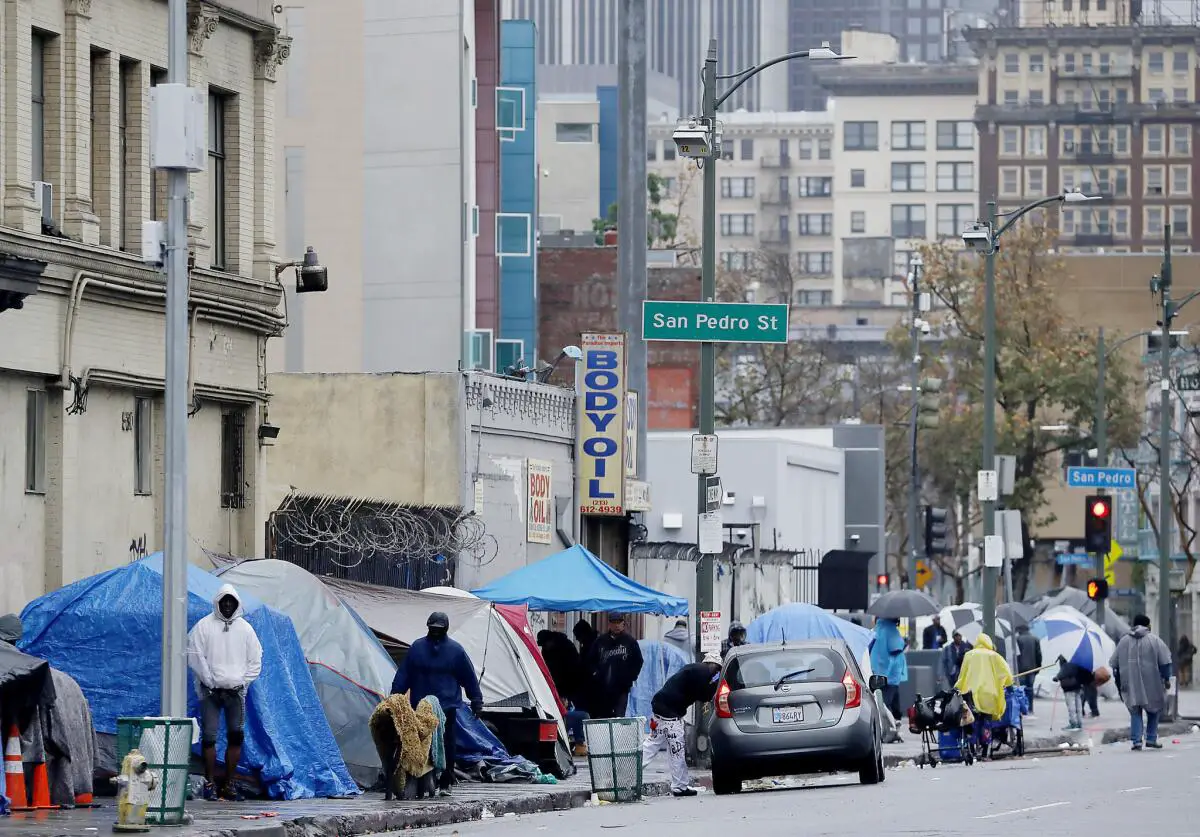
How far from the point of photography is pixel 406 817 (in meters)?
20.9

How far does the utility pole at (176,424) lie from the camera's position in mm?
20016

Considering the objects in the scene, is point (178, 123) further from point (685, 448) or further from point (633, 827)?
point (685, 448)

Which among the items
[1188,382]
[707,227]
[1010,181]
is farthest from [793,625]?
[1010,181]

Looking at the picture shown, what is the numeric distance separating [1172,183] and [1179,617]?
115 meters

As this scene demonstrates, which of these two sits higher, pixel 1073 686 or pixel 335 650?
pixel 335 650

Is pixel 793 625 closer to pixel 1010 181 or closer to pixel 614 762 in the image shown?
pixel 614 762

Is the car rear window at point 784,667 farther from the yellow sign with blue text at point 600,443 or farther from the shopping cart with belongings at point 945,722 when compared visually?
the yellow sign with blue text at point 600,443

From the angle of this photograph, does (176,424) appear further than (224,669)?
Result: No

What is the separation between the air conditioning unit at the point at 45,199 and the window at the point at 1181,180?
164877mm

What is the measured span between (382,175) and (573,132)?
6328cm

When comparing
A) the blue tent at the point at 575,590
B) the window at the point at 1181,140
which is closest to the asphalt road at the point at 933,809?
the blue tent at the point at 575,590

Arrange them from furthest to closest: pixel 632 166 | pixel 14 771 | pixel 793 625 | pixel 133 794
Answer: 1. pixel 793 625
2. pixel 632 166
3. pixel 14 771
4. pixel 133 794

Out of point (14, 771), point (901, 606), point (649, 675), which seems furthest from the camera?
point (901, 606)

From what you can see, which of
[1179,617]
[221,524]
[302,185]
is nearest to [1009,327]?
[1179,617]
